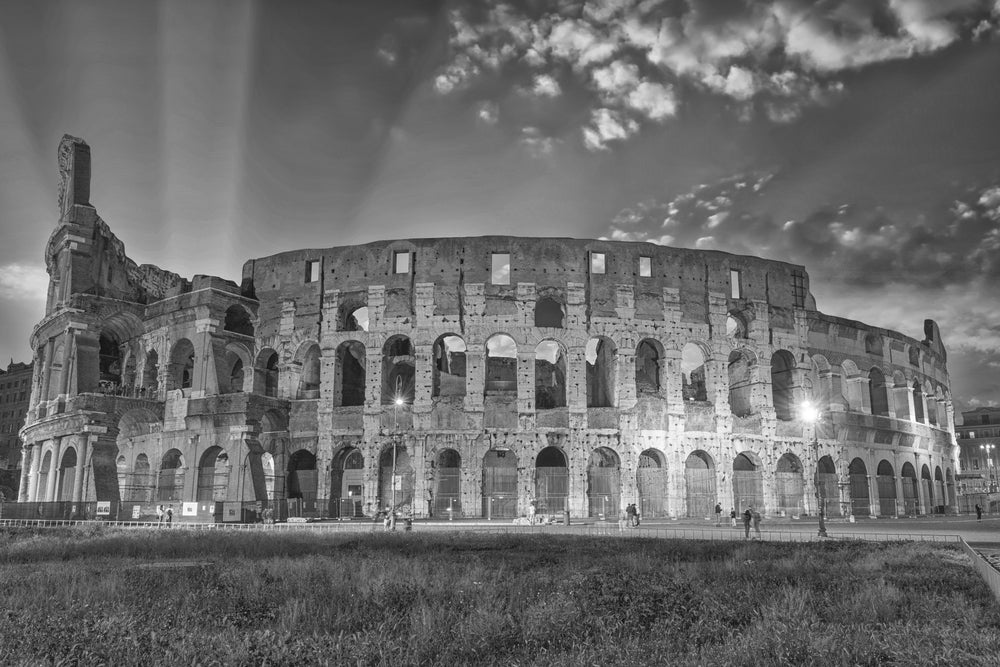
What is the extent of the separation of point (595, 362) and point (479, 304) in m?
7.66

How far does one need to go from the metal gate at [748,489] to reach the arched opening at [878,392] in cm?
1233

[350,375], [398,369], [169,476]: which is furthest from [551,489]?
[169,476]

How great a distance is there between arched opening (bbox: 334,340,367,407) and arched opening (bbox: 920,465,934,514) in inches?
1366

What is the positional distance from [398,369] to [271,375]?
718 centimetres

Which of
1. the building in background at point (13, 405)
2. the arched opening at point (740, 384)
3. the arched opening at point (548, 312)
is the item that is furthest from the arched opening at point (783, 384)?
the building in background at point (13, 405)

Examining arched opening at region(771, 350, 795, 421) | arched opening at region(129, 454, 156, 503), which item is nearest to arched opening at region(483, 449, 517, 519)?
arched opening at region(771, 350, 795, 421)

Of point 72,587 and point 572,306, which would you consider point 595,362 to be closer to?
point 572,306

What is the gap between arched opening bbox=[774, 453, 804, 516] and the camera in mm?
41062

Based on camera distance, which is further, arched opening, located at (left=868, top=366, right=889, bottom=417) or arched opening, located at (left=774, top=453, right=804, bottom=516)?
arched opening, located at (left=868, top=366, right=889, bottom=417)

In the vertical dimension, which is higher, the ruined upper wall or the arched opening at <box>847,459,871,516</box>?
the ruined upper wall

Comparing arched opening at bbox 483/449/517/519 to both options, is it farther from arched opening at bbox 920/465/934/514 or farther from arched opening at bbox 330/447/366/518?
arched opening at bbox 920/465/934/514

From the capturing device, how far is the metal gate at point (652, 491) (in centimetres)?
3853

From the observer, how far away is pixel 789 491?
41.5 m

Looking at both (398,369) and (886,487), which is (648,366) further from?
(886,487)
